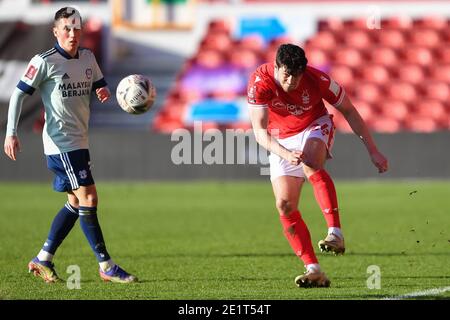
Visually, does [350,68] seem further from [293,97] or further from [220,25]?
[293,97]

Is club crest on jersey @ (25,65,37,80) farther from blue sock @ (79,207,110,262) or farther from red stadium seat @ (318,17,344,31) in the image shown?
red stadium seat @ (318,17,344,31)

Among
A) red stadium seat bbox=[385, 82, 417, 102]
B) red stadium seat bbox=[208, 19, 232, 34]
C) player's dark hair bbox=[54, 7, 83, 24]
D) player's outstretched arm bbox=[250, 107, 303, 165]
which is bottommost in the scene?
red stadium seat bbox=[385, 82, 417, 102]

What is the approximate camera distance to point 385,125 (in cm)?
2345

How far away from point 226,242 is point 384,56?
14773 millimetres

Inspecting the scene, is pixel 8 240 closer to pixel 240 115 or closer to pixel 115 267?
pixel 115 267

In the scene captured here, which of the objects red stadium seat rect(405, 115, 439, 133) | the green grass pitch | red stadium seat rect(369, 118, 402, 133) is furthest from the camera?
red stadium seat rect(369, 118, 402, 133)

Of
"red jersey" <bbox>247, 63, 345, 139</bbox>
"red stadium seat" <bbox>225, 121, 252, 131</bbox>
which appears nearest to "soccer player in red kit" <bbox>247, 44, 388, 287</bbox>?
"red jersey" <bbox>247, 63, 345, 139</bbox>

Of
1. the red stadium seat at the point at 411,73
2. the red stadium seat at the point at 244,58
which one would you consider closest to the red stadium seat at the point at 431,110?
the red stadium seat at the point at 411,73

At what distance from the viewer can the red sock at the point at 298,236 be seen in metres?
7.94

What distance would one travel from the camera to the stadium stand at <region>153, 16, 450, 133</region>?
24.0m

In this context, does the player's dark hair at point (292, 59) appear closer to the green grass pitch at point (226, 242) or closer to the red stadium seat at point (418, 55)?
the green grass pitch at point (226, 242)

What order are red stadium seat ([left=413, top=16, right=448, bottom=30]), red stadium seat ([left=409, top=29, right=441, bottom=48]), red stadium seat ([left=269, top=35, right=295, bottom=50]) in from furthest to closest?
1. red stadium seat ([left=269, top=35, right=295, bottom=50])
2. red stadium seat ([left=413, top=16, right=448, bottom=30])
3. red stadium seat ([left=409, top=29, right=441, bottom=48])

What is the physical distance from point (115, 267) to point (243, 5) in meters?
19.3
